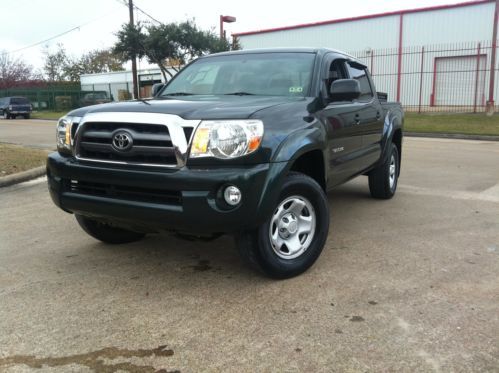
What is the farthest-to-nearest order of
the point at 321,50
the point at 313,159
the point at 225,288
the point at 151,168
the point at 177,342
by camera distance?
the point at 321,50 < the point at 313,159 < the point at 225,288 < the point at 151,168 < the point at 177,342

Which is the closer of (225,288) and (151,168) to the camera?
(151,168)

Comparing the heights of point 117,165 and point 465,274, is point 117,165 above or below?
above

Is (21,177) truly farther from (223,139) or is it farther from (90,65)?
(90,65)

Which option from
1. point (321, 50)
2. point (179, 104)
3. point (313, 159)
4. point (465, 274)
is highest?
point (321, 50)

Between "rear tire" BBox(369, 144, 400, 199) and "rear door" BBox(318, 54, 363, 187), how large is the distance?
1.05 metres

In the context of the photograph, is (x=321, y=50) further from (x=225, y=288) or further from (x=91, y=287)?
(x=91, y=287)

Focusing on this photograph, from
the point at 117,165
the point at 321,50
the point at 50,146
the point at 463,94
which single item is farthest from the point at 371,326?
the point at 463,94

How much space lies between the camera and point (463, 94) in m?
25.8

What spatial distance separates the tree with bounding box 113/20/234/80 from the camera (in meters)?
25.0

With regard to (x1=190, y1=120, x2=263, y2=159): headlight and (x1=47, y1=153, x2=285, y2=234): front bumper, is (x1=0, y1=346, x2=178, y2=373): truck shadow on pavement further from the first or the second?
(x1=190, y1=120, x2=263, y2=159): headlight

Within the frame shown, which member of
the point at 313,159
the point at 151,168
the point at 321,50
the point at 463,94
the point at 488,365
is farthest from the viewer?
the point at 463,94

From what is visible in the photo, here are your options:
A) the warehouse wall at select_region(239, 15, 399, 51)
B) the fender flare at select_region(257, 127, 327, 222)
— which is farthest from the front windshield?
the warehouse wall at select_region(239, 15, 399, 51)

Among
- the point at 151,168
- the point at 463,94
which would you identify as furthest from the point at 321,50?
the point at 463,94

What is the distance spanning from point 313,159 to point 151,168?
1.39 m
